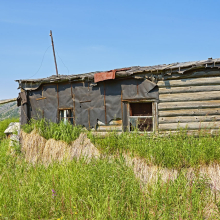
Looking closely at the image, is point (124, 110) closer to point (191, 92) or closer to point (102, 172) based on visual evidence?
point (191, 92)

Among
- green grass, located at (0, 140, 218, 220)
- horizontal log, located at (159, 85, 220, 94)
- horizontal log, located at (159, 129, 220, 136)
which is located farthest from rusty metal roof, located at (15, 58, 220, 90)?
green grass, located at (0, 140, 218, 220)

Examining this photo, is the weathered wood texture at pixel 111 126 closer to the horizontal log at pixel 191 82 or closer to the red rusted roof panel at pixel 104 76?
the red rusted roof panel at pixel 104 76

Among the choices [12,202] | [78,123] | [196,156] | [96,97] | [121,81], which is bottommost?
[12,202]

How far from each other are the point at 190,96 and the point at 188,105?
0.33 meters

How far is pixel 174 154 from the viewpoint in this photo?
6.23 m

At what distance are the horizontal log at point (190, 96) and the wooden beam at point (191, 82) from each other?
1.16 ft

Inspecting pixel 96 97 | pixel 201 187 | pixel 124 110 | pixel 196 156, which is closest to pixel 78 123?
pixel 96 97

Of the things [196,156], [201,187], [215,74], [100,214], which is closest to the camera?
[100,214]

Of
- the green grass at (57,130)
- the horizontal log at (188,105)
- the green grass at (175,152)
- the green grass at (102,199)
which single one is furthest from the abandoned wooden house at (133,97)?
the green grass at (102,199)

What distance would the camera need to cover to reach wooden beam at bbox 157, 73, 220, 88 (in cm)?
799

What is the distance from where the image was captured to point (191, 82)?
8.12 metres

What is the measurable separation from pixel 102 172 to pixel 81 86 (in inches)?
187

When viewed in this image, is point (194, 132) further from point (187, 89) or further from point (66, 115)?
point (66, 115)

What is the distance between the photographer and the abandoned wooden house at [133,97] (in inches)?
317
